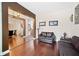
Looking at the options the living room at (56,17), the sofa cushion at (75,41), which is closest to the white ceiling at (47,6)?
the living room at (56,17)

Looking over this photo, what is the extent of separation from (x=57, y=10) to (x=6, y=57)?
63.1 inches

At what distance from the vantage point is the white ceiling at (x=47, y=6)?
272 centimetres

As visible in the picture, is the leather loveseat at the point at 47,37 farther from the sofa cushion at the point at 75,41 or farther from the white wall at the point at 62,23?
the sofa cushion at the point at 75,41

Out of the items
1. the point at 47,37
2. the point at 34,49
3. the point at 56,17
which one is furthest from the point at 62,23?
the point at 34,49

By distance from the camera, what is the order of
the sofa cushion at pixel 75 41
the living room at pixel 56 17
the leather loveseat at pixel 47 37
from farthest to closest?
the leather loveseat at pixel 47 37
the living room at pixel 56 17
the sofa cushion at pixel 75 41

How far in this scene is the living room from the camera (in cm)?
275

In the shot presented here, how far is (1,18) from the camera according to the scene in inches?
109

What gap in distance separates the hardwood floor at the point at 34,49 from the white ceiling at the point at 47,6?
2.64ft

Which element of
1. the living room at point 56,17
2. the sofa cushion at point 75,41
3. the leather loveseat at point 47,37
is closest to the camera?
the sofa cushion at point 75,41

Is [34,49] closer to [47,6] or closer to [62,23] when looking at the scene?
[62,23]

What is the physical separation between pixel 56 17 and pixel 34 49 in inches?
38.0

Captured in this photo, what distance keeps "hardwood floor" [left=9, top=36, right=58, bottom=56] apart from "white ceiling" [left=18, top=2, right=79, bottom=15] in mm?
806

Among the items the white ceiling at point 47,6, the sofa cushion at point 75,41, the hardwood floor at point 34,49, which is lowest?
the hardwood floor at point 34,49

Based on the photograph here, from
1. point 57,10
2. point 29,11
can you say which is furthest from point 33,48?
point 57,10
